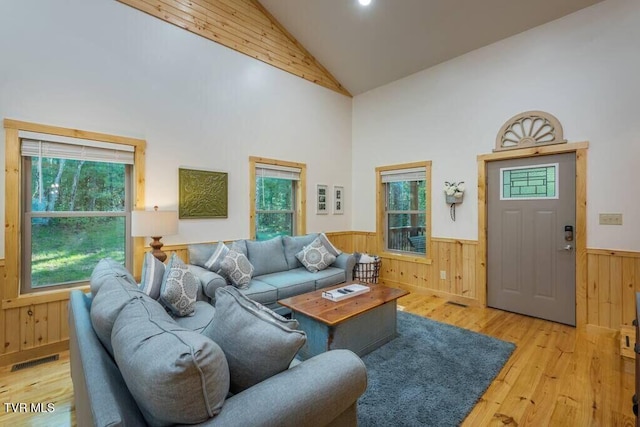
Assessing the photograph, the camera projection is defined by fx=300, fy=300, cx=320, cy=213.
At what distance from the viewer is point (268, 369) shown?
1.15m

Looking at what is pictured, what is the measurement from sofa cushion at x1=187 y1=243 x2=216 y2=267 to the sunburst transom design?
3787 millimetres

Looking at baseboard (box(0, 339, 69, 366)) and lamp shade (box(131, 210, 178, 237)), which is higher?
lamp shade (box(131, 210, 178, 237))

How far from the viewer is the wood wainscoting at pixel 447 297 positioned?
2.63 meters

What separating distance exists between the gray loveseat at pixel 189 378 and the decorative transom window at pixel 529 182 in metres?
3.42

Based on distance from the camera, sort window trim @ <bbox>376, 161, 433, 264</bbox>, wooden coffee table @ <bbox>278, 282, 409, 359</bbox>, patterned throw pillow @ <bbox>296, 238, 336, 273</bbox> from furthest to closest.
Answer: window trim @ <bbox>376, 161, 433, 264</bbox>
patterned throw pillow @ <bbox>296, 238, 336, 273</bbox>
wooden coffee table @ <bbox>278, 282, 409, 359</bbox>

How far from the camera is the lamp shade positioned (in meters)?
2.95

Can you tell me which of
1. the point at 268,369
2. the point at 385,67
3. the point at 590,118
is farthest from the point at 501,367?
the point at 385,67

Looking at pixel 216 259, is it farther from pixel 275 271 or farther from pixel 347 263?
pixel 347 263

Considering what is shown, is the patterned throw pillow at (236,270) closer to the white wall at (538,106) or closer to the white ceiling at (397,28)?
the white wall at (538,106)

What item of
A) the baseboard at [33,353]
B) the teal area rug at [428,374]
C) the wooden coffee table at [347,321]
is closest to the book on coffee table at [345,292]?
the wooden coffee table at [347,321]

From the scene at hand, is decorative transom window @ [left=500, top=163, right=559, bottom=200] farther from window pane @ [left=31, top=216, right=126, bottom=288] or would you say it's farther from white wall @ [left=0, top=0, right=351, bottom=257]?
window pane @ [left=31, top=216, right=126, bottom=288]

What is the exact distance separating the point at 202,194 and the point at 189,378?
312 centimetres

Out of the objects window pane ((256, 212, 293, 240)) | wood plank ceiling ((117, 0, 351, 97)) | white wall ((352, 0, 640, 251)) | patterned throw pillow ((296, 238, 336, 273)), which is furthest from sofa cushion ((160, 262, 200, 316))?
white wall ((352, 0, 640, 251))

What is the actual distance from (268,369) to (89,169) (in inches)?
120
